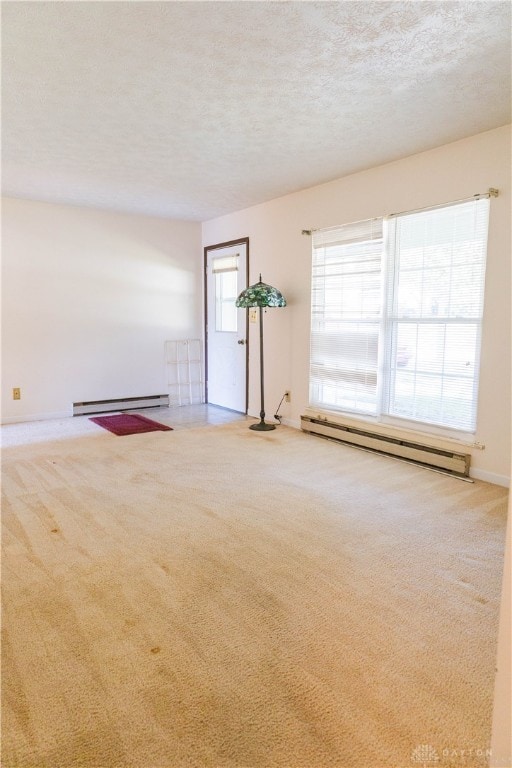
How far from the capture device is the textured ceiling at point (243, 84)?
6.68 feet

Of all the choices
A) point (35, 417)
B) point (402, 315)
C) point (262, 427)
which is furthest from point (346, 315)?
point (35, 417)

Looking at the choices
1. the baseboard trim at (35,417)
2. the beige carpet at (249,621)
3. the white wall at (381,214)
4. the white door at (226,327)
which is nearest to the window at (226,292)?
the white door at (226,327)

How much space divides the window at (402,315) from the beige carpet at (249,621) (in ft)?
2.56

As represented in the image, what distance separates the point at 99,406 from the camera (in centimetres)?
601

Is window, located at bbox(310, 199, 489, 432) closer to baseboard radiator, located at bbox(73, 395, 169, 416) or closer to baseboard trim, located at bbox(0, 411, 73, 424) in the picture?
baseboard radiator, located at bbox(73, 395, 169, 416)

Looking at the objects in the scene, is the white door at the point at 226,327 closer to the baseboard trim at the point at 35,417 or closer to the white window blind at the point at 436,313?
the baseboard trim at the point at 35,417

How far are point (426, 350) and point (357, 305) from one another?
85 centimetres

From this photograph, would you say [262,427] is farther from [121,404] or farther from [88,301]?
[88,301]

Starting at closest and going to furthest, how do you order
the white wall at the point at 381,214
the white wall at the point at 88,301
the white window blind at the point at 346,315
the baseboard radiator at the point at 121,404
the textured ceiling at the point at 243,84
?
1. the textured ceiling at the point at 243,84
2. the white wall at the point at 381,214
3. the white window blind at the point at 346,315
4. the white wall at the point at 88,301
5. the baseboard radiator at the point at 121,404

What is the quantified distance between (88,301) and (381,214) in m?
3.69

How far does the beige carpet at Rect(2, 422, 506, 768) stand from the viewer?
4.49ft

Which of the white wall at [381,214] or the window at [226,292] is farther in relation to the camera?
the window at [226,292]

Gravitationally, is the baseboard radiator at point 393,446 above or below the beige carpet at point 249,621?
above

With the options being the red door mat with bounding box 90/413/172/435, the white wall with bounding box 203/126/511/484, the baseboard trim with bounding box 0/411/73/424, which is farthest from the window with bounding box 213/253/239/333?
the baseboard trim with bounding box 0/411/73/424
